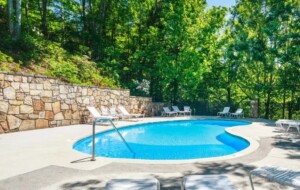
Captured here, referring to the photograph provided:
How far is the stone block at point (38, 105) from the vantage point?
10719 mm

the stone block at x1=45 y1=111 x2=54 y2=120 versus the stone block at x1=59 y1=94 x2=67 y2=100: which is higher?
the stone block at x1=59 y1=94 x2=67 y2=100

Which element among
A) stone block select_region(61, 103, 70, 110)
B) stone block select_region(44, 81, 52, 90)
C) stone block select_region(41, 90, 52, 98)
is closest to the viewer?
stone block select_region(41, 90, 52, 98)

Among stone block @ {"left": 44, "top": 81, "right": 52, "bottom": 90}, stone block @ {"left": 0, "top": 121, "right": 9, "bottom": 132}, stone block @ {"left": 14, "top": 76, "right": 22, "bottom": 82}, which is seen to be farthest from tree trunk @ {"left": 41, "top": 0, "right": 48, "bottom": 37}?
stone block @ {"left": 0, "top": 121, "right": 9, "bottom": 132}

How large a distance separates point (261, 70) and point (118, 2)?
46.3ft

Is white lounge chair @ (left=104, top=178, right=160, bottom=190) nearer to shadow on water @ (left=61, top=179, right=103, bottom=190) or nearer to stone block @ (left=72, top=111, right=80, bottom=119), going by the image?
shadow on water @ (left=61, top=179, right=103, bottom=190)

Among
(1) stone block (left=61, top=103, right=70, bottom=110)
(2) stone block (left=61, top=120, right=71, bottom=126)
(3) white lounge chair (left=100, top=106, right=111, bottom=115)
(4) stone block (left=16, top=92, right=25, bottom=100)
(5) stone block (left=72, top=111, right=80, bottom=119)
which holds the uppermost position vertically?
(4) stone block (left=16, top=92, right=25, bottom=100)

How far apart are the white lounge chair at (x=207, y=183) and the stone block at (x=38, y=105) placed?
8882mm

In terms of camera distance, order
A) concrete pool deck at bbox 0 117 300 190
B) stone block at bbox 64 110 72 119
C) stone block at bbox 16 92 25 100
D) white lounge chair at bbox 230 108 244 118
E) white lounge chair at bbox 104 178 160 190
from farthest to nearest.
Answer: white lounge chair at bbox 230 108 244 118
stone block at bbox 64 110 72 119
stone block at bbox 16 92 25 100
concrete pool deck at bbox 0 117 300 190
white lounge chair at bbox 104 178 160 190

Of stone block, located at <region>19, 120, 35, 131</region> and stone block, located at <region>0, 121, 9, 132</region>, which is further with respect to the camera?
stone block, located at <region>19, 120, 35, 131</region>

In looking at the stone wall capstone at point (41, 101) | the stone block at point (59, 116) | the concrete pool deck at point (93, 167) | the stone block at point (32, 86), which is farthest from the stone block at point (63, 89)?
the concrete pool deck at point (93, 167)

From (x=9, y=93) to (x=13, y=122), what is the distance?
107 cm

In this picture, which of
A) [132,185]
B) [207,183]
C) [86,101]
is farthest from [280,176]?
[86,101]

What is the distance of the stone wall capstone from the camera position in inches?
380

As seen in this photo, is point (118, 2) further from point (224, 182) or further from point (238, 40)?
point (224, 182)
